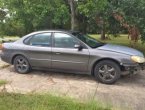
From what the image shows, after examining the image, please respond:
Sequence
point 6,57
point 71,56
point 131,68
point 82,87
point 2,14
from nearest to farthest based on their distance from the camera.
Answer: point 82,87, point 131,68, point 71,56, point 6,57, point 2,14

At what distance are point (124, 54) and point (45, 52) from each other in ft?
7.96

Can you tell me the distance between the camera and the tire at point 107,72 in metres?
7.50

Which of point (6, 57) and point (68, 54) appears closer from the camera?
point (68, 54)

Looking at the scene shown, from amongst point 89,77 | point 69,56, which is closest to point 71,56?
point 69,56

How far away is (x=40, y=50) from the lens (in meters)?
8.34

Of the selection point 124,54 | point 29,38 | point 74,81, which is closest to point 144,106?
point 124,54

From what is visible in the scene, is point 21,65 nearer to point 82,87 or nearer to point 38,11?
point 82,87

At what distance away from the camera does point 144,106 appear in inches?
233

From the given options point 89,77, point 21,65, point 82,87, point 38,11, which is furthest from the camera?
point 38,11

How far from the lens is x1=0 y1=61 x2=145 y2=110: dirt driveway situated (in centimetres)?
633

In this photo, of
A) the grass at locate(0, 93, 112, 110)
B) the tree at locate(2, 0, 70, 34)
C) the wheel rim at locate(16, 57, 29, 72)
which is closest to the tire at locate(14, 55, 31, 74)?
the wheel rim at locate(16, 57, 29, 72)

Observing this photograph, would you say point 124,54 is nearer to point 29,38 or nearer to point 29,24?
point 29,38

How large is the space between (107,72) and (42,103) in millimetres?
2511

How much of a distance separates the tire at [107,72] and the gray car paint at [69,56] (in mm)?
143
